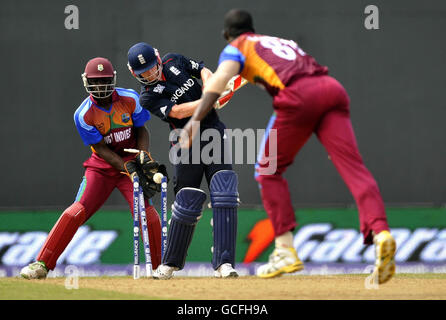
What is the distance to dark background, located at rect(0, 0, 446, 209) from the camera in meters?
9.40

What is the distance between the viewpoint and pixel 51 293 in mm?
5742

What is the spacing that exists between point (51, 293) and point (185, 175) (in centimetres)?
146

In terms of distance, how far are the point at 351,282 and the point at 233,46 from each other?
2.04m

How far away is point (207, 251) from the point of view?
9047 millimetres

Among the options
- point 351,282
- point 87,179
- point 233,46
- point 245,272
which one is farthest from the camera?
point 245,272

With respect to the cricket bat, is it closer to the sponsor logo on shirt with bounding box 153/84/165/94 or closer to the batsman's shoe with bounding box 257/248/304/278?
the sponsor logo on shirt with bounding box 153/84/165/94

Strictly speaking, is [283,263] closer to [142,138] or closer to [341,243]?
[142,138]

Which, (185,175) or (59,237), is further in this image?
(59,237)

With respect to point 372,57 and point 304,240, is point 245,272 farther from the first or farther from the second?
point 372,57

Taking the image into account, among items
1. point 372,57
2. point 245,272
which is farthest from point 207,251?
point 372,57

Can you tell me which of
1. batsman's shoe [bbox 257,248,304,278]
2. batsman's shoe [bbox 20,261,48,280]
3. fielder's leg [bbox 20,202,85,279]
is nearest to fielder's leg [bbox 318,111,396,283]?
batsman's shoe [bbox 257,248,304,278]

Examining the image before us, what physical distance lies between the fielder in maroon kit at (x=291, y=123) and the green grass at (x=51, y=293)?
38.0 inches

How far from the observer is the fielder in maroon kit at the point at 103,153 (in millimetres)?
6926

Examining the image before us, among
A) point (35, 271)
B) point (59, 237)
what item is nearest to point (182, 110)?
point (59, 237)
